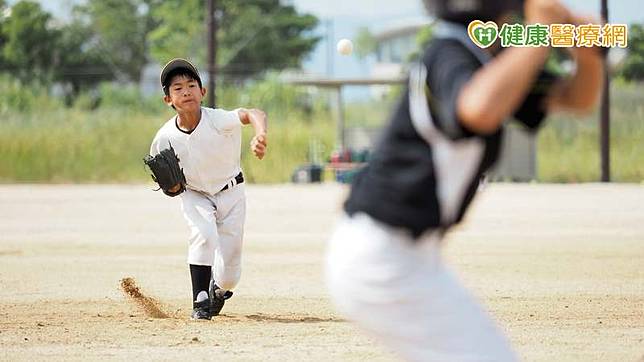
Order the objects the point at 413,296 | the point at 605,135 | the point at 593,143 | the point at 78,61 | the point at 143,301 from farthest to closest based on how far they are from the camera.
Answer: the point at 78,61, the point at 593,143, the point at 605,135, the point at 143,301, the point at 413,296

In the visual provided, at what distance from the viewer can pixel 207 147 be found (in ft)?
29.1

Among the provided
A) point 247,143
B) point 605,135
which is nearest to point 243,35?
point 247,143

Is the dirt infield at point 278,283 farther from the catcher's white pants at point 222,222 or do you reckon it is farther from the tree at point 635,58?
the tree at point 635,58

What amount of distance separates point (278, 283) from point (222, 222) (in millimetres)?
2494

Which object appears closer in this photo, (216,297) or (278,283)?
(216,297)

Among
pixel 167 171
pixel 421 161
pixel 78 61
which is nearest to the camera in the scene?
pixel 421 161

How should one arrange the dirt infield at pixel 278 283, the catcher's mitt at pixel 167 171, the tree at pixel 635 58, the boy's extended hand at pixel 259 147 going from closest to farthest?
the boy's extended hand at pixel 259 147 < the dirt infield at pixel 278 283 < the catcher's mitt at pixel 167 171 < the tree at pixel 635 58

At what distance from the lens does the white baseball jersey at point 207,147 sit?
29.0ft

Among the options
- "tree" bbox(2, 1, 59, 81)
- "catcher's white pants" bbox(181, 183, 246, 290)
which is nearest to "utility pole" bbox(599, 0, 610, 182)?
"catcher's white pants" bbox(181, 183, 246, 290)

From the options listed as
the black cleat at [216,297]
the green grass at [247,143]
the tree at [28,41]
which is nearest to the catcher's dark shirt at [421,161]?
the black cleat at [216,297]

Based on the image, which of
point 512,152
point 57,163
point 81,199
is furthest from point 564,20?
point 57,163

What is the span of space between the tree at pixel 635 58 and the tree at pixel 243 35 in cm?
2005

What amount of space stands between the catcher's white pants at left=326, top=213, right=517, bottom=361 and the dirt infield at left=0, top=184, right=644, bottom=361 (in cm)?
349

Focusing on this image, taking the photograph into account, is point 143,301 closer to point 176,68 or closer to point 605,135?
point 176,68
